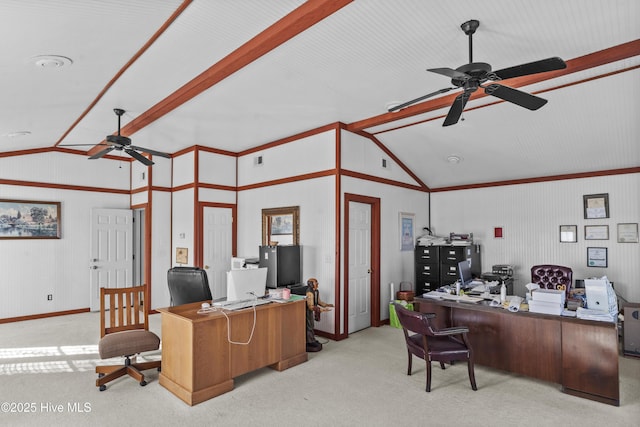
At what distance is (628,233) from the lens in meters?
5.39

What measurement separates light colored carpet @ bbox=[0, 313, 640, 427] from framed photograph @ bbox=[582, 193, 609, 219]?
7.51 feet

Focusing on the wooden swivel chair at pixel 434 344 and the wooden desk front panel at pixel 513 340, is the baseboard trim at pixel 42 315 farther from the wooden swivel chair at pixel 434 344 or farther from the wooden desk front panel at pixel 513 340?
the wooden desk front panel at pixel 513 340

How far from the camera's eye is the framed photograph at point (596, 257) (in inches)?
220

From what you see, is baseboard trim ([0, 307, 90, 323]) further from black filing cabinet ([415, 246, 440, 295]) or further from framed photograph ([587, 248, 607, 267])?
framed photograph ([587, 248, 607, 267])

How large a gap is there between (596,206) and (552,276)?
1315mm

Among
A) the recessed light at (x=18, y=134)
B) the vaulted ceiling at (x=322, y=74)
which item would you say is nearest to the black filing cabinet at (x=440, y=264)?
the vaulted ceiling at (x=322, y=74)

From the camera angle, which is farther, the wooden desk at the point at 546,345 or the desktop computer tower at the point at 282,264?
the desktop computer tower at the point at 282,264

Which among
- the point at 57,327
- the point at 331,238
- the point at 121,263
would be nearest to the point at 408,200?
the point at 331,238

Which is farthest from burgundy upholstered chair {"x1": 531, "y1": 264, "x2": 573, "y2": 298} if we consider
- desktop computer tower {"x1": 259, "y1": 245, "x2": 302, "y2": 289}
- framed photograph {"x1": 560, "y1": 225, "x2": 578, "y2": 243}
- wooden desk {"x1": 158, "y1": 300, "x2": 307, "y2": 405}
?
wooden desk {"x1": 158, "y1": 300, "x2": 307, "y2": 405}

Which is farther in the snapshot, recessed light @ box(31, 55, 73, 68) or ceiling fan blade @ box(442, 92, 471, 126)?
ceiling fan blade @ box(442, 92, 471, 126)

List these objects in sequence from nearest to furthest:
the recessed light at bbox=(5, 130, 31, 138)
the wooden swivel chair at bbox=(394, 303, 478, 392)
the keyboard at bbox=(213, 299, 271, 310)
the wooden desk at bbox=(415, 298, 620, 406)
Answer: the wooden desk at bbox=(415, 298, 620, 406)
the wooden swivel chair at bbox=(394, 303, 478, 392)
the keyboard at bbox=(213, 299, 271, 310)
the recessed light at bbox=(5, 130, 31, 138)

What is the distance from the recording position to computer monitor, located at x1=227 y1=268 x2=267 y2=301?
11.9ft

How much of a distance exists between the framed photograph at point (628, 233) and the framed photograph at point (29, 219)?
9002 mm

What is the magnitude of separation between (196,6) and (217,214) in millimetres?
4497
